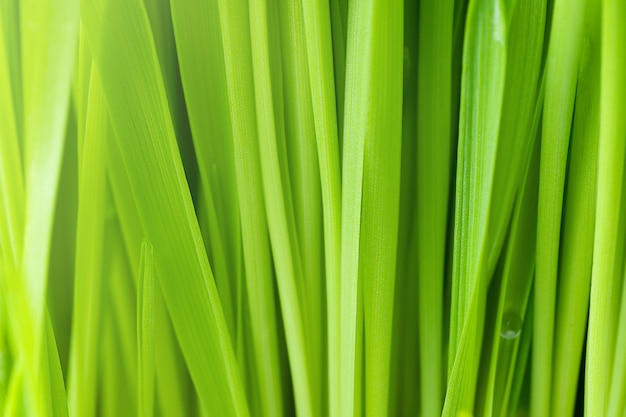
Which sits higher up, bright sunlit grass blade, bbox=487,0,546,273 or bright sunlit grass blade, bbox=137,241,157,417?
bright sunlit grass blade, bbox=487,0,546,273

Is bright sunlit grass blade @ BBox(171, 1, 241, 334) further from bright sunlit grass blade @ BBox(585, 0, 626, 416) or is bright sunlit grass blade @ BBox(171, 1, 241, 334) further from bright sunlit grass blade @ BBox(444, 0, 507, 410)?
bright sunlit grass blade @ BBox(585, 0, 626, 416)

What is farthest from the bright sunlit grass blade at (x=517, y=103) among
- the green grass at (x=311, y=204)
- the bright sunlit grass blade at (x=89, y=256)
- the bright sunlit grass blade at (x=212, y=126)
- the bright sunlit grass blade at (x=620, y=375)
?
the bright sunlit grass blade at (x=89, y=256)

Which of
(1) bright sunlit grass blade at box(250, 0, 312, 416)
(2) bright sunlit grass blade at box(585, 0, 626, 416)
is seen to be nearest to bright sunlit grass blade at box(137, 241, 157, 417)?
(1) bright sunlit grass blade at box(250, 0, 312, 416)

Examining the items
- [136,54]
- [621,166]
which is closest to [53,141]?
[136,54]

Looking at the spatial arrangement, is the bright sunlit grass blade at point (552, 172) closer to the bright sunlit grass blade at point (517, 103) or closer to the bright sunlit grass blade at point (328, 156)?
A: the bright sunlit grass blade at point (517, 103)

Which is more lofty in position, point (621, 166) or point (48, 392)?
point (621, 166)

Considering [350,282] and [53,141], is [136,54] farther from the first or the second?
[350,282]

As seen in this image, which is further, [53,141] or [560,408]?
[560,408]
